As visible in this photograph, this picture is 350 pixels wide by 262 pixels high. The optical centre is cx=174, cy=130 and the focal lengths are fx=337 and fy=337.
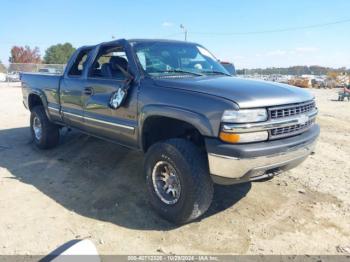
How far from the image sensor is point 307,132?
3.71 meters

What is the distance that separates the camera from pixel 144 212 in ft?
12.6

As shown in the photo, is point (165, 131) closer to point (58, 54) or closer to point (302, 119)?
point (302, 119)

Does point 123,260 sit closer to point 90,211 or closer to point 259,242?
point 90,211

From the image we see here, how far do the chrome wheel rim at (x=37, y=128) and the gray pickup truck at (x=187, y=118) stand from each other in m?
1.57

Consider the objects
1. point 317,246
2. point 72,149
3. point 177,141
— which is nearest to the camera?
point 317,246

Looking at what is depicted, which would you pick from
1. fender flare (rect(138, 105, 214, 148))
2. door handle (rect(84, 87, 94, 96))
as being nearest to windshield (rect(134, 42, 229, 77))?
fender flare (rect(138, 105, 214, 148))

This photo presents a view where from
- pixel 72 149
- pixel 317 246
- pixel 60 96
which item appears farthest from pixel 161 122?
pixel 72 149

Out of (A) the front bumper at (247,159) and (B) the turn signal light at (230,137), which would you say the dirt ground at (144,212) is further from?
(B) the turn signal light at (230,137)

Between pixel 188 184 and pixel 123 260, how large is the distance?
0.90 metres

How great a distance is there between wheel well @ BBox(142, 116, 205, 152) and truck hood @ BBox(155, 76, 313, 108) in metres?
0.44

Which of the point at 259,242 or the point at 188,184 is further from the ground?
the point at 188,184

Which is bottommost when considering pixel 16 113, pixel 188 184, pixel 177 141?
pixel 16 113

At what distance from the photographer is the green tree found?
232ft

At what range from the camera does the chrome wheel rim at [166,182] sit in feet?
11.6
